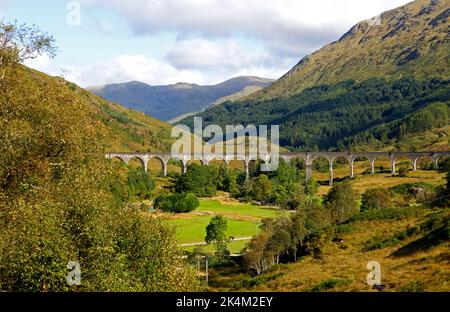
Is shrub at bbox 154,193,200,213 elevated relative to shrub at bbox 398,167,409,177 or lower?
lower

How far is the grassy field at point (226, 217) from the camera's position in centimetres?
7119

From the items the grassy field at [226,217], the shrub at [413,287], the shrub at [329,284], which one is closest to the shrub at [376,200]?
the grassy field at [226,217]

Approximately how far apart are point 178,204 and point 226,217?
1444cm

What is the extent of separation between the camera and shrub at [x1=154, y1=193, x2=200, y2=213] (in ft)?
324

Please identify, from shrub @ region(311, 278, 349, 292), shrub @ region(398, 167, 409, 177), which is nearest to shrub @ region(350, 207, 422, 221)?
shrub @ region(311, 278, 349, 292)

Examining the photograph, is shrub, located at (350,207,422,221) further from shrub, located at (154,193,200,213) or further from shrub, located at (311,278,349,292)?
shrub, located at (154,193,200,213)

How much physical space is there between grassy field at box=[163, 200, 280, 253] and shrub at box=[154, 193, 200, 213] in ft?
5.31

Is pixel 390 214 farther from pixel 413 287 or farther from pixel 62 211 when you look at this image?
pixel 62 211

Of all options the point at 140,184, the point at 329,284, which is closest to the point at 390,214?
the point at 329,284

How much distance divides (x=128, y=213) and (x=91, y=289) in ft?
21.1

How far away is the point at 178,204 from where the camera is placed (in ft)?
325
